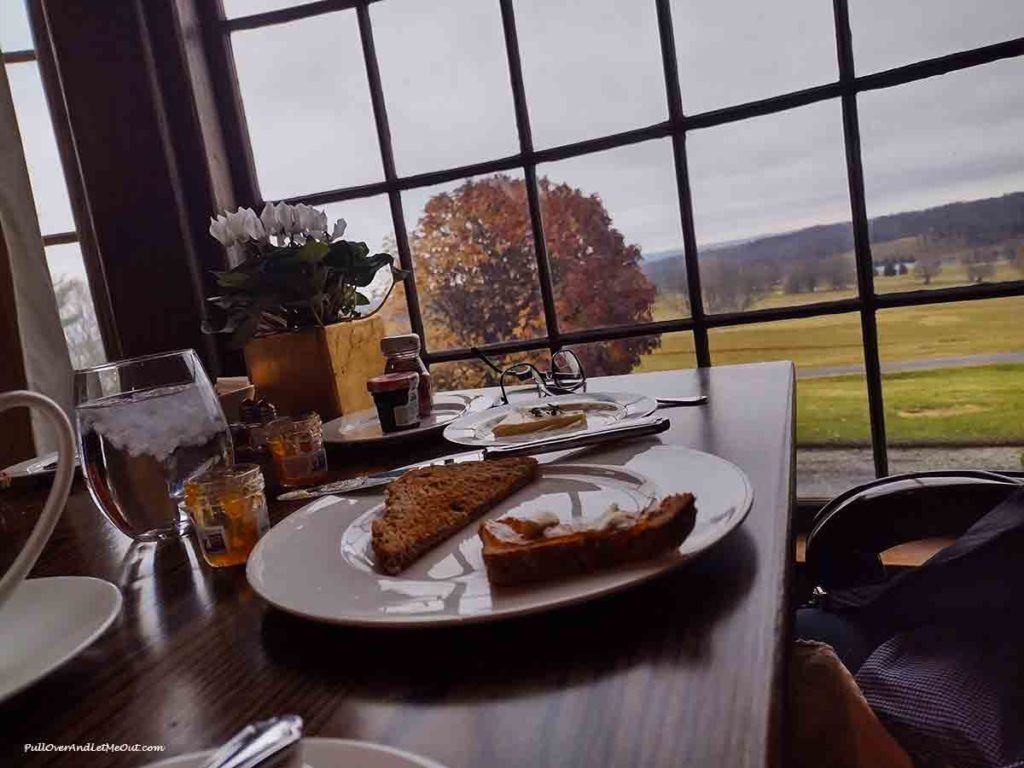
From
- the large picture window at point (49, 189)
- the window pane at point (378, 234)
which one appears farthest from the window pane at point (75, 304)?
the window pane at point (378, 234)

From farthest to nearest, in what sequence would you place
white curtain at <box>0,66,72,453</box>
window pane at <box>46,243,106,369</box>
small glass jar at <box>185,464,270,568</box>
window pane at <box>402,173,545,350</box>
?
window pane at <box>46,243,106,369</box>
white curtain at <box>0,66,72,453</box>
window pane at <box>402,173,545,350</box>
small glass jar at <box>185,464,270,568</box>

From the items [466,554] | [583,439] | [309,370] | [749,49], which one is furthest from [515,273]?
[466,554]

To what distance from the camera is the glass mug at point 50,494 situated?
17.6 inches

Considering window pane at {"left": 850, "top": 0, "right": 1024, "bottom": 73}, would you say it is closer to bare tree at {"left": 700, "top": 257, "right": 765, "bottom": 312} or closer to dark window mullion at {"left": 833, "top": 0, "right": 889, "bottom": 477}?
dark window mullion at {"left": 833, "top": 0, "right": 889, "bottom": 477}

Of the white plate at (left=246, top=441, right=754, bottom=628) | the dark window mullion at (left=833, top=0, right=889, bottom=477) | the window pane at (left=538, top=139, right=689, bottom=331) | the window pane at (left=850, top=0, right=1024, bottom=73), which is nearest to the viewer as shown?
the white plate at (left=246, top=441, right=754, bottom=628)

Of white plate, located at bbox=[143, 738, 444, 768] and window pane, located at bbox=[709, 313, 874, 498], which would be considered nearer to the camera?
white plate, located at bbox=[143, 738, 444, 768]

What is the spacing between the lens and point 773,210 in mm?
1742

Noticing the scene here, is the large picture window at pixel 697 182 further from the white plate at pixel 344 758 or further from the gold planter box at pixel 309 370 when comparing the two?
the white plate at pixel 344 758

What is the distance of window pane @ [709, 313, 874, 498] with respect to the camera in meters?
1.71

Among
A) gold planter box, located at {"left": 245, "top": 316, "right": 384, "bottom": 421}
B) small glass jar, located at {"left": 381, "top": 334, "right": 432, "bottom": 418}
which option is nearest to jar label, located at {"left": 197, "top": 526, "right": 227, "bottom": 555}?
small glass jar, located at {"left": 381, "top": 334, "right": 432, "bottom": 418}

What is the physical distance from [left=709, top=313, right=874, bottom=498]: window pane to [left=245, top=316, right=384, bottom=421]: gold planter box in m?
1.00

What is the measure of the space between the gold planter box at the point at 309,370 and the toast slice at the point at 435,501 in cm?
55

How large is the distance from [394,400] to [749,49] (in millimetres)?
1286

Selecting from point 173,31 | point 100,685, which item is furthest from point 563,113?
point 100,685
